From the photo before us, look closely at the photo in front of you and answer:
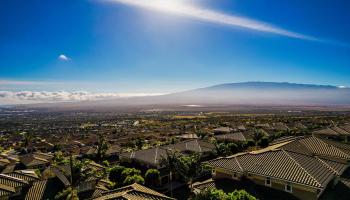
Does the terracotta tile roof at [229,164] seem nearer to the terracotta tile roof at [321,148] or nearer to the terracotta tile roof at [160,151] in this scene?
the terracotta tile roof at [321,148]

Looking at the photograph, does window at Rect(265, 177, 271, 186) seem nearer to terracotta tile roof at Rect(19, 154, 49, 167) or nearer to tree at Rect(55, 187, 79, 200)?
tree at Rect(55, 187, 79, 200)

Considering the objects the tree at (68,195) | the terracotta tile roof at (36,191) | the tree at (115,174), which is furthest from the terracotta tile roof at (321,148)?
the terracotta tile roof at (36,191)

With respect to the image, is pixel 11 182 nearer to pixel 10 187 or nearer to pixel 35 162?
pixel 10 187

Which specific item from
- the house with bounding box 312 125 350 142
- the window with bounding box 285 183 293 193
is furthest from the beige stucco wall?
the house with bounding box 312 125 350 142

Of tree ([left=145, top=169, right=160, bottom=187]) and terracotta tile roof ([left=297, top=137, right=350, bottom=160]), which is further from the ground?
terracotta tile roof ([left=297, top=137, right=350, bottom=160])

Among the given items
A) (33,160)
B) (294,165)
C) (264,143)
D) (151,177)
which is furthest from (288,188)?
(33,160)

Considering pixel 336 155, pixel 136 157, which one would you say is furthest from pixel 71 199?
pixel 336 155

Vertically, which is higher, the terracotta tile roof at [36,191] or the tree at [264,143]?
the tree at [264,143]
